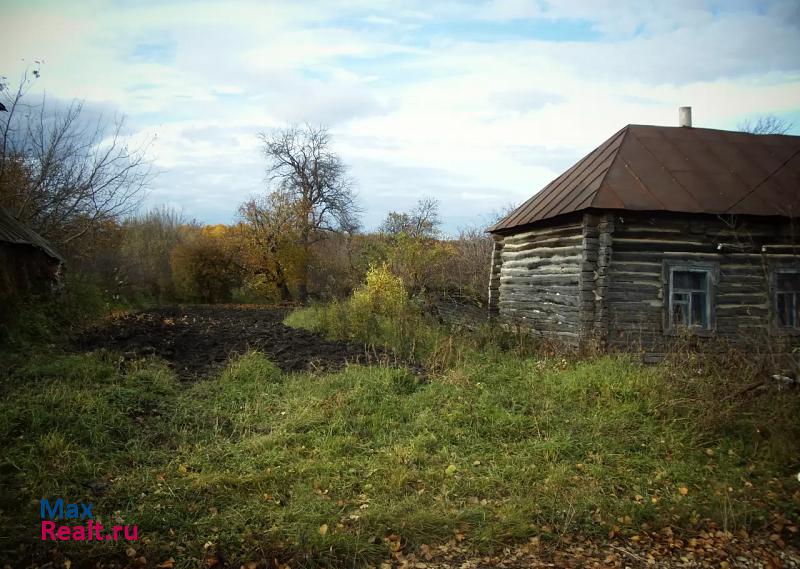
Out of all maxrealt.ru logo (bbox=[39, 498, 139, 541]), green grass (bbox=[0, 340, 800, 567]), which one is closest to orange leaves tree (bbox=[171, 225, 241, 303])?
green grass (bbox=[0, 340, 800, 567])

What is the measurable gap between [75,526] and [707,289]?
11269 mm

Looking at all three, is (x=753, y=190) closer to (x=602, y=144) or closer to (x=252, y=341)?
(x=602, y=144)

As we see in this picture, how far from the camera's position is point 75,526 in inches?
169

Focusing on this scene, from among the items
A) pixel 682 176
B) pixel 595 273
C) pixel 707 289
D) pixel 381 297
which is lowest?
pixel 381 297

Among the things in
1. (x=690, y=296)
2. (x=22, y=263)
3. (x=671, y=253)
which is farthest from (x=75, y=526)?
(x=690, y=296)

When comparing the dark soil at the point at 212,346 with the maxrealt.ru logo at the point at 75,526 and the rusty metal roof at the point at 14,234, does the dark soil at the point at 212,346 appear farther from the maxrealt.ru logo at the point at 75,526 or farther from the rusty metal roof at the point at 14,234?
the maxrealt.ru logo at the point at 75,526

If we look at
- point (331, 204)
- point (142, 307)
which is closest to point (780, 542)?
point (142, 307)

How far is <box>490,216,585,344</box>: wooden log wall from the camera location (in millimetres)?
11133

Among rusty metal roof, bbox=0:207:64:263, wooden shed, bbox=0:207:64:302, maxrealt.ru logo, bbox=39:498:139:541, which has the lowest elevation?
maxrealt.ru logo, bbox=39:498:139:541

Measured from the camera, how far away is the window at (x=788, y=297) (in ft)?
36.2

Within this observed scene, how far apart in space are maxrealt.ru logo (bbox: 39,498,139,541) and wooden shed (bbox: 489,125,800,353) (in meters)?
8.69

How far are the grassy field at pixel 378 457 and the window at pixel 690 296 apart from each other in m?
2.70

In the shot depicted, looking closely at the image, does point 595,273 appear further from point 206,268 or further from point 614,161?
point 206,268

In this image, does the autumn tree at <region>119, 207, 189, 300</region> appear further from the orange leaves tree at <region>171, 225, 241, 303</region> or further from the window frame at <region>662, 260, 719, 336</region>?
the window frame at <region>662, 260, 719, 336</region>
